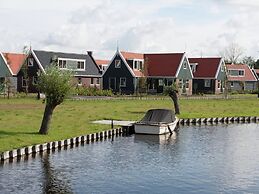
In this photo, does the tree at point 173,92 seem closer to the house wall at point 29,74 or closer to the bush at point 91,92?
the bush at point 91,92

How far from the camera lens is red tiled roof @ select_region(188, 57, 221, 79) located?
108819 millimetres

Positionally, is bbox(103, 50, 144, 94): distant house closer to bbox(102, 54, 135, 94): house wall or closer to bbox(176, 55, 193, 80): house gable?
bbox(102, 54, 135, 94): house wall

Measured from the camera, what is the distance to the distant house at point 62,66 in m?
93.7

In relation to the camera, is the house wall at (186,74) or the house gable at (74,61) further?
the house wall at (186,74)

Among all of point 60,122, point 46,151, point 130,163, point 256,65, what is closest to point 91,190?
point 130,163

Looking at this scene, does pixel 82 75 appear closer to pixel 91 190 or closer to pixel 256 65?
pixel 91 190

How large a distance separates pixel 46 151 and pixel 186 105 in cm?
4022

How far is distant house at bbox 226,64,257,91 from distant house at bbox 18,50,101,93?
35.9m

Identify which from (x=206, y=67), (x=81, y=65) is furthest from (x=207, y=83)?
(x=81, y=65)

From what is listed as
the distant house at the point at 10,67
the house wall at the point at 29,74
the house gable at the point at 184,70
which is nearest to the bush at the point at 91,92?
the house wall at the point at 29,74

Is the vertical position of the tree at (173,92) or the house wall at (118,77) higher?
the house wall at (118,77)

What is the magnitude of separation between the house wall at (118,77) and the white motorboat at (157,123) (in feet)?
157

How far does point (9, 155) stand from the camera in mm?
31500

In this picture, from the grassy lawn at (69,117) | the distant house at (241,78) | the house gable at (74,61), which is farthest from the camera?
the distant house at (241,78)
